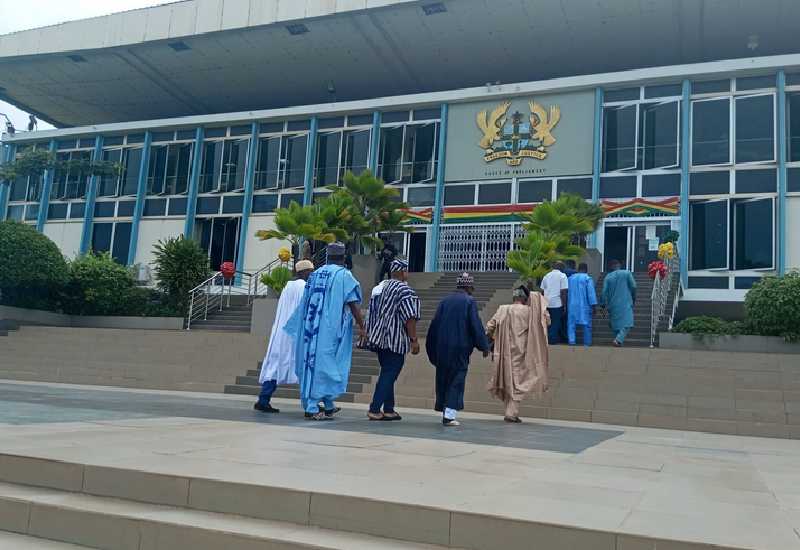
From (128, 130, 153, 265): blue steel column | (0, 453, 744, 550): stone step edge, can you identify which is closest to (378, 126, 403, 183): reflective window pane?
(128, 130, 153, 265): blue steel column

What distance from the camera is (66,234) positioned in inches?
1181

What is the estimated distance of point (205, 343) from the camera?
1498cm

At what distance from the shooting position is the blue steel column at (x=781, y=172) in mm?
19016

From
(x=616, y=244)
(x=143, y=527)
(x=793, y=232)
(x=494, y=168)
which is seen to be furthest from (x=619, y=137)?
(x=143, y=527)

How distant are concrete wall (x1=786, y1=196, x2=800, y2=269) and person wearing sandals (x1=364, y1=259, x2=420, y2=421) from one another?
50.0 ft

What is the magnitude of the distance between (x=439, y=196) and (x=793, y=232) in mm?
10252

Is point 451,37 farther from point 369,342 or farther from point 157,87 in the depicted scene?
point 369,342

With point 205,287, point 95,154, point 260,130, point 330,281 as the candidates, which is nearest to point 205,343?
point 205,287

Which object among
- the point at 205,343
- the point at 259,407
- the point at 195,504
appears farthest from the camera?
the point at 205,343

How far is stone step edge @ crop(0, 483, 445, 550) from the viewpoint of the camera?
3.33 meters

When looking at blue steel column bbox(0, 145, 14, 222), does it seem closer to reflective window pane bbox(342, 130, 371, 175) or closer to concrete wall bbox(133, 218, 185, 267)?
concrete wall bbox(133, 218, 185, 267)

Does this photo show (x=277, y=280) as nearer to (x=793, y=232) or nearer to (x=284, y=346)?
(x=284, y=346)

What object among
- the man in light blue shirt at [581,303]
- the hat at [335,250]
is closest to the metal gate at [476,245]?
the man in light blue shirt at [581,303]

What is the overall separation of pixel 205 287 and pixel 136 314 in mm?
2142
